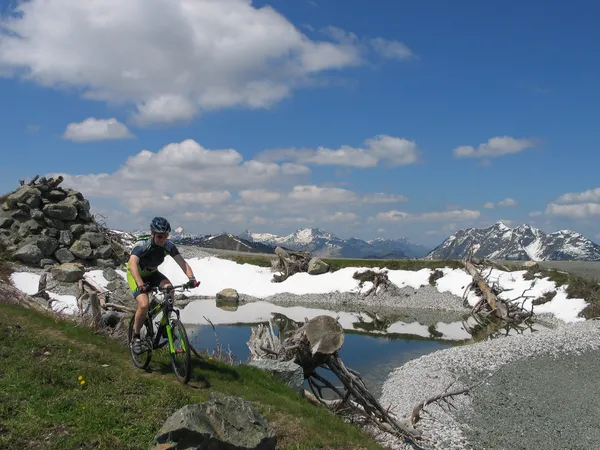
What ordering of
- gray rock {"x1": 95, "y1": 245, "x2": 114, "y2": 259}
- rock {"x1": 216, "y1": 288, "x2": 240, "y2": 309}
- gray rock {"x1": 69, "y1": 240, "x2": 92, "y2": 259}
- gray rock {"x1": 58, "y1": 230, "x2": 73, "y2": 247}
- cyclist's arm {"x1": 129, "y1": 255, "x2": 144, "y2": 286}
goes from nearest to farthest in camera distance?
cyclist's arm {"x1": 129, "y1": 255, "x2": 144, "y2": 286} < gray rock {"x1": 69, "y1": 240, "x2": 92, "y2": 259} < gray rock {"x1": 58, "y1": 230, "x2": 73, "y2": 247} < gray rock {"x1": 95, "y1": 245, "x2": 114, "y2": 259} < rock {"x1": 216, "y1": 288, "x2": 240, "y2": 309}

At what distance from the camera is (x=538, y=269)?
145 ft

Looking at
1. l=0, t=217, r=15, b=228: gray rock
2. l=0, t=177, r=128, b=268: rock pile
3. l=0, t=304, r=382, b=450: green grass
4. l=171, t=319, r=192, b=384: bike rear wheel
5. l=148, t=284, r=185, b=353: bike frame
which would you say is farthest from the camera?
l=0, t=217, r=15, b=228: gray rock

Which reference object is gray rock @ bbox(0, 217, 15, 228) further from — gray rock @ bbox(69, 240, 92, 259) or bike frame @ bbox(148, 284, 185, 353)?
bike frame @ bbox(148, 284, 185, 353)

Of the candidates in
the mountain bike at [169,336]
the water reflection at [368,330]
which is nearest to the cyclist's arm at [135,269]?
the mountain bike at [169,336]

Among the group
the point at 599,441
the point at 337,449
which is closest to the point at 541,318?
the point at 599,441

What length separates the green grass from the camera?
23.6 feet

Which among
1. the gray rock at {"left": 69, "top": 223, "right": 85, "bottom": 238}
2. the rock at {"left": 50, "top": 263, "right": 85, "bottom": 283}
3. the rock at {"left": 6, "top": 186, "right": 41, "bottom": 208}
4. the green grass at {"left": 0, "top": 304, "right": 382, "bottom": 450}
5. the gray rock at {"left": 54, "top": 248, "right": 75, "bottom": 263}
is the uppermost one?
the rock at {"left": 6, "top": 186, "right": 41, "bottom": 208}

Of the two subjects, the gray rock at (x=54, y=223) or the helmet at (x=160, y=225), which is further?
the gray rock at (x=54, y=223)

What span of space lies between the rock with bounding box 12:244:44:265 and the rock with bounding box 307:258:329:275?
2696 centimetres

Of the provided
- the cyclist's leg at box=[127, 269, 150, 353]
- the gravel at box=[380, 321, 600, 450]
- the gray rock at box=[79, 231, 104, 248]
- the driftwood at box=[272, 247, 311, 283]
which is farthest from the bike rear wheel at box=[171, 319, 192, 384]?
the driftwood at box=[272, 247, 311, 283]

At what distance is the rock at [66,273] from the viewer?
122 ft

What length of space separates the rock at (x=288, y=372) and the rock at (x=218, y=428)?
4822mm

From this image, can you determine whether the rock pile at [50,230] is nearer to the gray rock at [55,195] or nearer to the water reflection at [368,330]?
the gray rock at [55,195]

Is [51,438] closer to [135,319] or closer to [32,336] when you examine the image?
[135,319]
